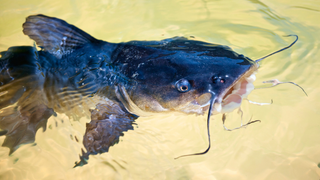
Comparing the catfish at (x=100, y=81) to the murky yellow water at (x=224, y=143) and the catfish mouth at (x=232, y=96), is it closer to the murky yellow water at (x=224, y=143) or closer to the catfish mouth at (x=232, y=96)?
the catfish mouth at (x=232, y=96)

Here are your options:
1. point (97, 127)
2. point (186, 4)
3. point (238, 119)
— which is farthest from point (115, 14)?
point (238, 119)

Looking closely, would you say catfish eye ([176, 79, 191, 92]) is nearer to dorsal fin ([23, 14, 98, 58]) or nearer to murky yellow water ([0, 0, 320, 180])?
murky yellow water ([0, 0, 320, 180])

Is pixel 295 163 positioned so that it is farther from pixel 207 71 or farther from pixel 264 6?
pixel 264 6

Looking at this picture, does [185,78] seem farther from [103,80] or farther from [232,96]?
[103,80]

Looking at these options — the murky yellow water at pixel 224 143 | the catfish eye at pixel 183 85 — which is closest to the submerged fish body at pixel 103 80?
the catfish eye at pixel 183 85

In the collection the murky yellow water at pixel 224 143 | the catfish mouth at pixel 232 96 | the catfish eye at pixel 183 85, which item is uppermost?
the catfish eye at pixel 183 85

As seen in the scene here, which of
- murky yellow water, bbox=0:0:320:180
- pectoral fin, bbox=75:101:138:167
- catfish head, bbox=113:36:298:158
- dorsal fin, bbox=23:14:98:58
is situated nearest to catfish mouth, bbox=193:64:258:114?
catfish head, bbox=113:36:298:158
